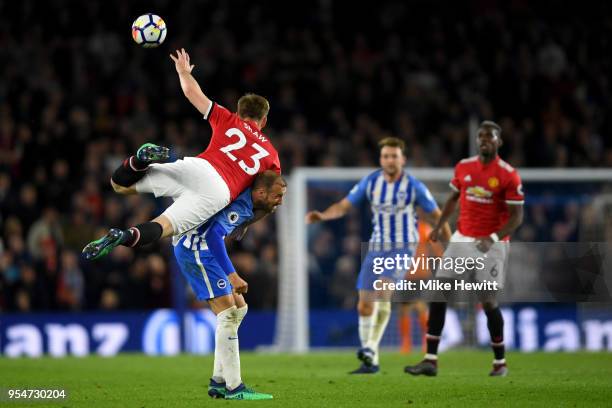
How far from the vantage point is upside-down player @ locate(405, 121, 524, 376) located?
422 inches

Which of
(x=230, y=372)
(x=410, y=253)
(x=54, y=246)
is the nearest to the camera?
(x=230, y=372)

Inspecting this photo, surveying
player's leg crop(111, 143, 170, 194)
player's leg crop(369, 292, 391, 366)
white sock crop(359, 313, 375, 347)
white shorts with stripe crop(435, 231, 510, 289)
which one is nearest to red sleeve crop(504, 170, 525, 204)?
white shorts with stripe crop(435, 231, 510, 289)

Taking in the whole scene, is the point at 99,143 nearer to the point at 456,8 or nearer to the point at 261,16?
the point at 261,16

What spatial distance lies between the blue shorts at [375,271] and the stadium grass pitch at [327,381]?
893 millimetres

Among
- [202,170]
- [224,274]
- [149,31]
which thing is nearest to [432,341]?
[224,274]

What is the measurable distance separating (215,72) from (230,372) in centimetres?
1260

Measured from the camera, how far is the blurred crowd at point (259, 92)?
16812mm

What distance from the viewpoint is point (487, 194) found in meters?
10.9

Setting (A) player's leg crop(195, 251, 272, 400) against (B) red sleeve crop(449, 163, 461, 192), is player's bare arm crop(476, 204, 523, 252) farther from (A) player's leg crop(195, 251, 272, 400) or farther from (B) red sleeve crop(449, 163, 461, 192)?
(A) player's leg crop(195, 251, 272, 400)

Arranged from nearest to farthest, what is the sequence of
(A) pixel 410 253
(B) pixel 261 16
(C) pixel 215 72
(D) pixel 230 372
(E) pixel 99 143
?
(D) pixel 230 372, (A) pixel 410 253, (E) pixel 99 143, (C) pixel 215 72, (B) pixel 261 16

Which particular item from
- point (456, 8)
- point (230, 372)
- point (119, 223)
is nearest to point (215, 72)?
point (119, 223)

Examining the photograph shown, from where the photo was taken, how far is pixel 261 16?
73.3ft

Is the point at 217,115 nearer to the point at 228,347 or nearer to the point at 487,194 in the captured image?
the point at 228,347

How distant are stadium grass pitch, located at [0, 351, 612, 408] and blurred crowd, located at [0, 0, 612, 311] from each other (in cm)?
296
